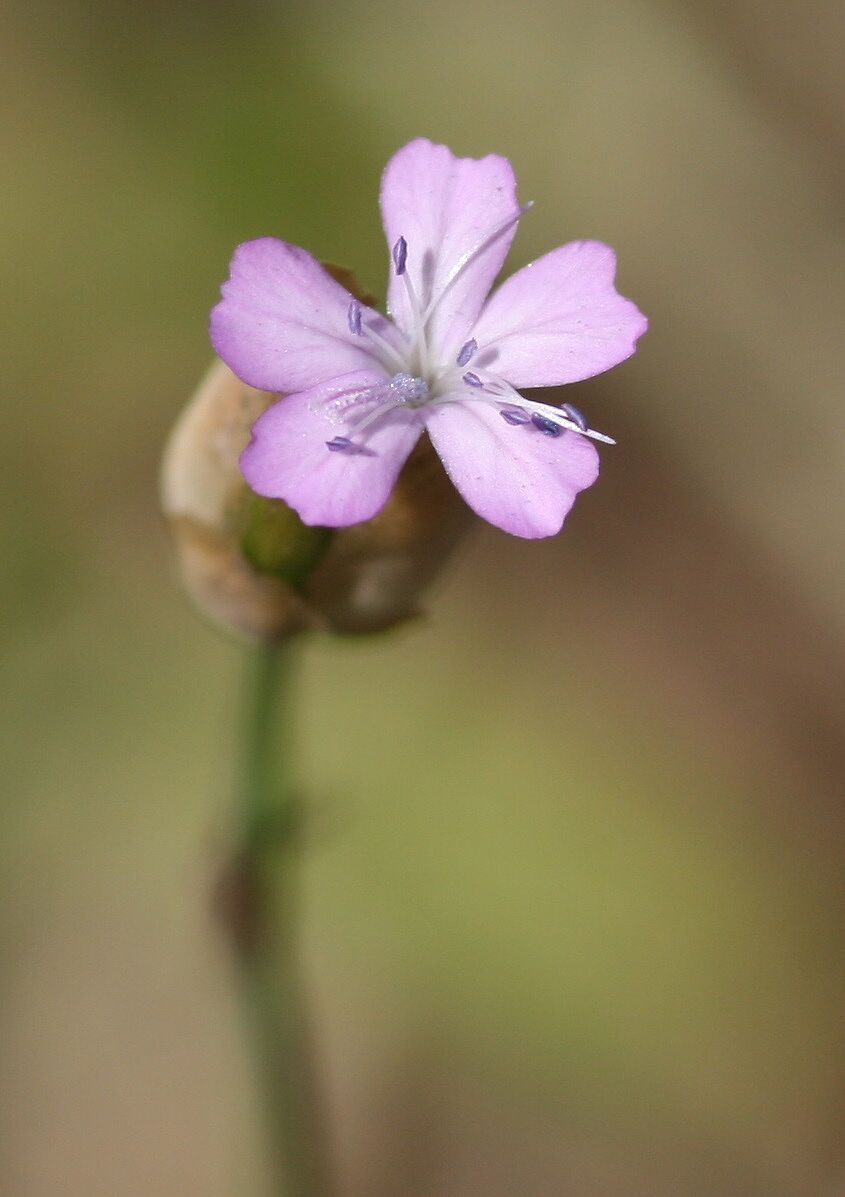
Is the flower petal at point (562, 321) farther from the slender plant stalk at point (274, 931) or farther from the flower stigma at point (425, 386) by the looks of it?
the slender plant stalk at point (274, 931)

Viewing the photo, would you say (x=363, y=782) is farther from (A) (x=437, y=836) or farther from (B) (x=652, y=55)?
(B) (x=652, y=55)

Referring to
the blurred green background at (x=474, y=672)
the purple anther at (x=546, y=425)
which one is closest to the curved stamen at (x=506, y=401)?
the purple anther at (x=546, y=425)

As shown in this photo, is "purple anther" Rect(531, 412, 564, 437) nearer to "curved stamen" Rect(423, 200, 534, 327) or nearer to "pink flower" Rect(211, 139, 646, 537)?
"pink flower" Rect(211, 139, 646, 537)

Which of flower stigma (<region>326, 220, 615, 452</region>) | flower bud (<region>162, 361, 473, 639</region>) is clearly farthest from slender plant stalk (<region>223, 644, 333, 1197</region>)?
flower stigma (<region>326, 220, 615, 452</region>)

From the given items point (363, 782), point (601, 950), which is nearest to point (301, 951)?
point (363, 782)

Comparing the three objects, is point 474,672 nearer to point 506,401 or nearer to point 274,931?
point 274,931

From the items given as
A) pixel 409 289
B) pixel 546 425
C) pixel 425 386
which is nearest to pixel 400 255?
pixel 409 289
